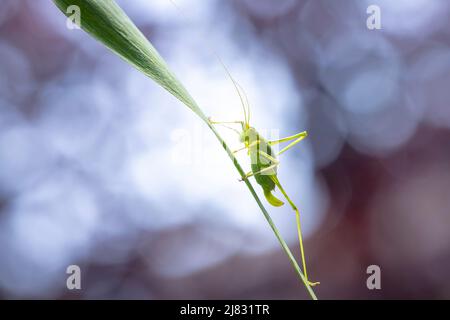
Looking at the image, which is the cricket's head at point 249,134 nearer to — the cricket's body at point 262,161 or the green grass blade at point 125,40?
the cricket's body at point 262,161

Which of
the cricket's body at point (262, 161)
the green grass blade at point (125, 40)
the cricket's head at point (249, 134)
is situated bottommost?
the green grass blade at point (125, 40)

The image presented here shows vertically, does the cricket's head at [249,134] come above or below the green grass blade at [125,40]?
above

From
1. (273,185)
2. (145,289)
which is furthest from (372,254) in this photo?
(273,185)

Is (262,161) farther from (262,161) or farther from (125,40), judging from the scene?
(125,40)

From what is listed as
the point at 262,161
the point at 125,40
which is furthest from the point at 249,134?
the point at 125,40

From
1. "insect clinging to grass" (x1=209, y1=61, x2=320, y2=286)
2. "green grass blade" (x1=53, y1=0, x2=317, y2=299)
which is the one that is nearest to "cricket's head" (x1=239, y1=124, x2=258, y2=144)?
"insect clinging to grass" (x1=209, y1=61, x2=320, y2=286)

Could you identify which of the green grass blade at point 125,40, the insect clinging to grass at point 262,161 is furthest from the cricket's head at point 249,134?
the green grass blade at point 125,40

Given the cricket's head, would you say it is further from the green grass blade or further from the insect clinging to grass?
the green grass blade

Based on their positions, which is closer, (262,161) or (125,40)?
(125,40)

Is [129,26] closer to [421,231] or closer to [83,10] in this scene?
[83,10]

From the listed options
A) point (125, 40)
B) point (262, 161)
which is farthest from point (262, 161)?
point (125, 40)

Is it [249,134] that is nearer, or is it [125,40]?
[125,40]
